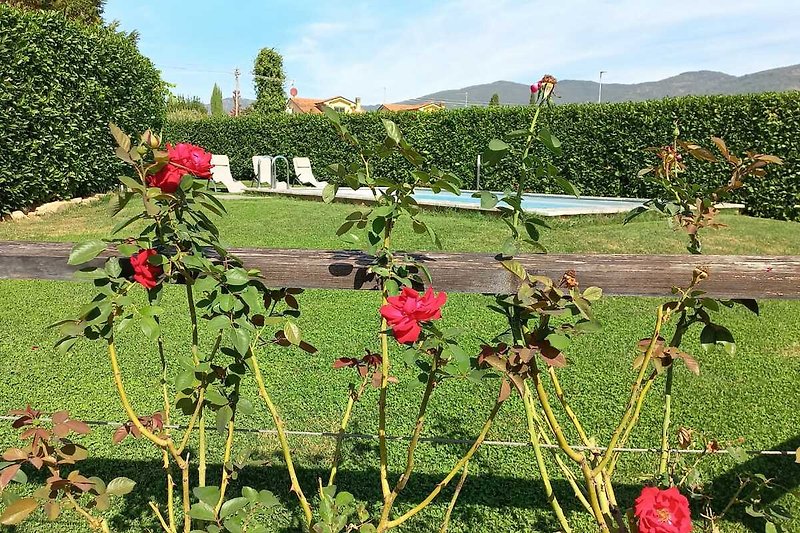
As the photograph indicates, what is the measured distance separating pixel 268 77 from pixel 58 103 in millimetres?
24253

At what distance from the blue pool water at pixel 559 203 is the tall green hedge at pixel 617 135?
40 cm

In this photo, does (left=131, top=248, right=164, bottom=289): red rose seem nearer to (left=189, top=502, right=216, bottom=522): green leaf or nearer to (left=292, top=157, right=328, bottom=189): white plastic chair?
(left=189, top=502, right=216, bottom=522): green leaf

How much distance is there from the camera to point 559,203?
43.4ft

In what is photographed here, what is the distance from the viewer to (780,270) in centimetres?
158

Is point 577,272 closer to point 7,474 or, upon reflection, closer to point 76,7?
point 7,474

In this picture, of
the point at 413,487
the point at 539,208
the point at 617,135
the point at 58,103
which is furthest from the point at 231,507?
the point at 617,135

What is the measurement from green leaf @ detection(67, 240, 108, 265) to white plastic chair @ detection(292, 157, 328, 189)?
15788mm

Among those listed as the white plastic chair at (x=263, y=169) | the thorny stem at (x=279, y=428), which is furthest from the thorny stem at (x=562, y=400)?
the white plastic chair at (x=263, y=169)

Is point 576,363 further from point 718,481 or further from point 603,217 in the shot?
point 603,217

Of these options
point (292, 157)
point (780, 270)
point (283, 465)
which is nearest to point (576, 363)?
point (283, 465)

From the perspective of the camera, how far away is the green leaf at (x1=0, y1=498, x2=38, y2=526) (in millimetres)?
1325

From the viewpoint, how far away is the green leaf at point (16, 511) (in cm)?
133

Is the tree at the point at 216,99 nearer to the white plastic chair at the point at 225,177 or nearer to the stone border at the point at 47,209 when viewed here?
the white plastic chair at the point at 225,177

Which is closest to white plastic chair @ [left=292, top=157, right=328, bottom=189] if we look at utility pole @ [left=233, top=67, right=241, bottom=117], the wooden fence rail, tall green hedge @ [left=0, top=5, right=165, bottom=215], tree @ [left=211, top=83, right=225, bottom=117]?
tall green hedge @ [left=0, top=5, right=165, bottom=215]
